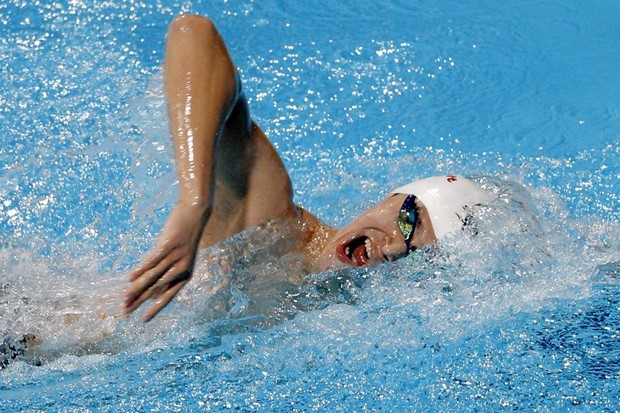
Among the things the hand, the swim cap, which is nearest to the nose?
the swim cap

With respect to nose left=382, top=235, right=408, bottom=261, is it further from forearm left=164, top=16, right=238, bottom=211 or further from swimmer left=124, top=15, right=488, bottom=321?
forearm left=164, top=16, right=238, bottom=211

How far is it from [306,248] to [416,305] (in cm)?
40

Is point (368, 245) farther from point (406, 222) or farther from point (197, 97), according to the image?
point (197, 97)

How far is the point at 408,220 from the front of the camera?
2770 millimetres

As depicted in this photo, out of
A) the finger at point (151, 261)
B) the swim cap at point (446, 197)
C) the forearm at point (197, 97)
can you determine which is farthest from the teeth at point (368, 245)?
the finger at point (151, 261)

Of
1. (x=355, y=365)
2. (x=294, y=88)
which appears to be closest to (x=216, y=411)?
(x=355, y=365)

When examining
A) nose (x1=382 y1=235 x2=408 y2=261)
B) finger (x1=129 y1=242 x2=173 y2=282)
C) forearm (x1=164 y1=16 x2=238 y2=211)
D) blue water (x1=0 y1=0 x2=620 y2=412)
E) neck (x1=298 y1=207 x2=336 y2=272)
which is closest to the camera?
finger (x1=129 y1=242 x2=173 y2=282)

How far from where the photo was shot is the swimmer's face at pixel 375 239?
275 cm

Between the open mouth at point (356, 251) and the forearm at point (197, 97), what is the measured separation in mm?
665

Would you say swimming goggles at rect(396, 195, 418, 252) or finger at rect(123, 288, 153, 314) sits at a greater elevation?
finger at rect(123, 288, 153, 314)

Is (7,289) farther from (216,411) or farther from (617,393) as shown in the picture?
(617,393)

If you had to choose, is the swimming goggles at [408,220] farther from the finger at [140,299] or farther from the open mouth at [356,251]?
the finger at [140,299]

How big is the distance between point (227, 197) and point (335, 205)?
110cm

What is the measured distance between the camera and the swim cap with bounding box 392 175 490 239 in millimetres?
2780
